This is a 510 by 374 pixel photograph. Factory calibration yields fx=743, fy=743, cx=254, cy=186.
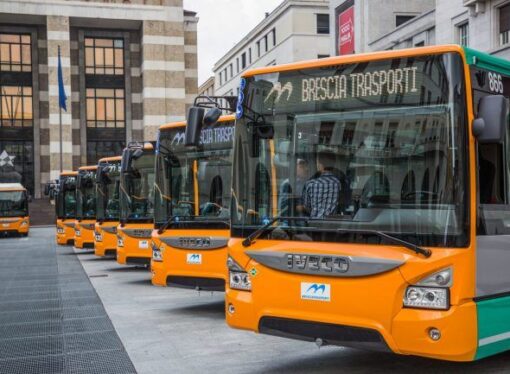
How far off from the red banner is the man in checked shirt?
142ft

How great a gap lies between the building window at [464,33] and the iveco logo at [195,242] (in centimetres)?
2785

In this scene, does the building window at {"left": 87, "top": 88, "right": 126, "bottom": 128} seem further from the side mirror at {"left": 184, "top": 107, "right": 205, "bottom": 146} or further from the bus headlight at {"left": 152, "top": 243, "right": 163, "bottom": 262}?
the side mirror at {"left": 184, "top": 107, "right": 205, "bottom": 146}

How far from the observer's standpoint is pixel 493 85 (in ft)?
20.2

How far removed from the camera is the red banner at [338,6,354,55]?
4909 centimetres

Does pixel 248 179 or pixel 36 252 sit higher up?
pixel 248 179

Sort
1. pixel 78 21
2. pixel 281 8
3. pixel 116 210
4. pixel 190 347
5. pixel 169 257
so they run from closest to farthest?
pixel 190 347
pixel 169 257
pixel 116 210
pixel 78 21
pixel 281 8

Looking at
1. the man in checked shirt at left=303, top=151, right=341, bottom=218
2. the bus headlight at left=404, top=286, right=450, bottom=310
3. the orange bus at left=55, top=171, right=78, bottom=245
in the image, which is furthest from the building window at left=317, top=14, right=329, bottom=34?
the bus headlight at left=404, top=286, right=450, bottom=310

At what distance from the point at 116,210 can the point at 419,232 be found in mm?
14690

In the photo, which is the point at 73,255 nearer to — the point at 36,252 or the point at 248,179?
the point at 36,252

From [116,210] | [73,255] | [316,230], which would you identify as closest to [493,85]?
[316,230]

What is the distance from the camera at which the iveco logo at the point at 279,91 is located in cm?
655

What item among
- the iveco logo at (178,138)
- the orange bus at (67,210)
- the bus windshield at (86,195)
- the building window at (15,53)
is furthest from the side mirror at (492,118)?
the building window at (15,53)

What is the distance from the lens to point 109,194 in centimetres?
1970

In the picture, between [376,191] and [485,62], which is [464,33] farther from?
[376,191]
